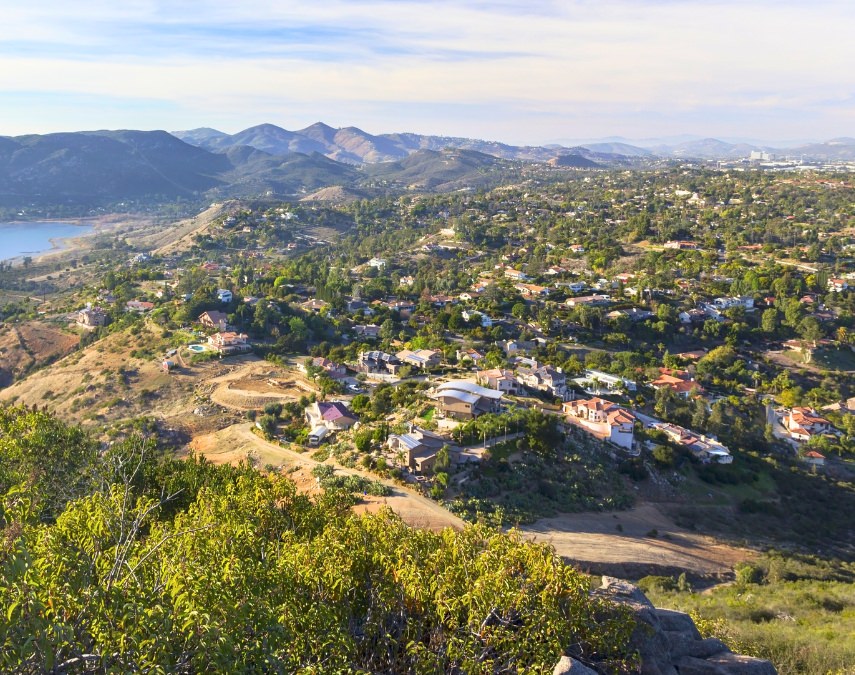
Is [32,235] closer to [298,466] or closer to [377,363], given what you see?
[377,363]

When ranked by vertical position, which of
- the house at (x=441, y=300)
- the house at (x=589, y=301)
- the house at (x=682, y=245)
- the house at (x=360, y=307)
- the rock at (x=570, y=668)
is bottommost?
the house at (x=360, y=307)

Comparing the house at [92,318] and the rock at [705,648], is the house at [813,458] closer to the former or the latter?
the rock at [705,648]

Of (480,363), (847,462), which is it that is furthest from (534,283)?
(847,462)

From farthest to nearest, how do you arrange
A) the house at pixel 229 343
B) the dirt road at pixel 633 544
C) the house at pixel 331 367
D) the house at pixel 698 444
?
1. the house at pixel 229 343
2. the house at pixel 331 367
3. the house at pixel 698 444
4. the dirt road at pixel 633 544

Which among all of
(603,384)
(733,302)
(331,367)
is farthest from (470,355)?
(733,302)

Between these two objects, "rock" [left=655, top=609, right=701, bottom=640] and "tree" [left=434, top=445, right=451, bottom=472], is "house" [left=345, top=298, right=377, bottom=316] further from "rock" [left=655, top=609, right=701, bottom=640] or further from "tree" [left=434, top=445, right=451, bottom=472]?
"rock" [left=655, top=609, right=701, bottom=640]

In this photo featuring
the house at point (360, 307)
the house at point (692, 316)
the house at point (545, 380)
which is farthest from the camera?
the house at point (360, 307)

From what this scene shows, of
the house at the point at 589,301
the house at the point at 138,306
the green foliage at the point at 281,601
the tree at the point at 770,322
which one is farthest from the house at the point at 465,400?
the house at the point at 138,306
